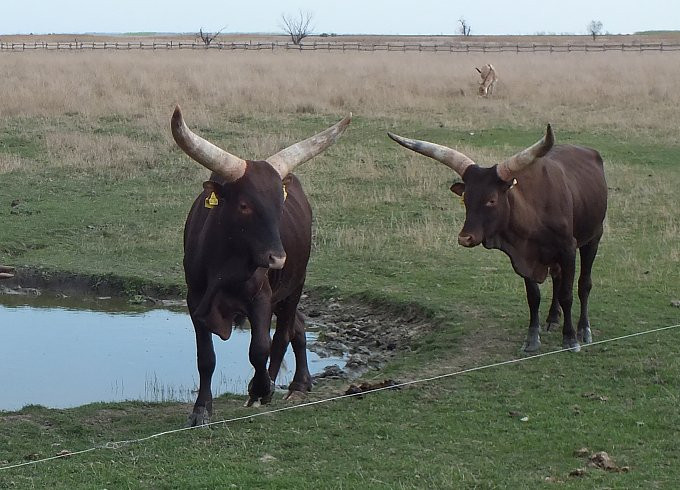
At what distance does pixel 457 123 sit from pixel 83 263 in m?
12.6

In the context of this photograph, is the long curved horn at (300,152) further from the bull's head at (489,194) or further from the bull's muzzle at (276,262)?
the bull's head at (489,194)

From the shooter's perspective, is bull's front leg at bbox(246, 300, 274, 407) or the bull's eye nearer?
the bull's eye

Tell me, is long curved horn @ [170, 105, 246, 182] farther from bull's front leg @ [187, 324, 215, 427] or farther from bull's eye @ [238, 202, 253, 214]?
bull's front leg @ [187, 324, 215, 427]

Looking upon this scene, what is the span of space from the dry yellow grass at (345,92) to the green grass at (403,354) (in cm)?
390

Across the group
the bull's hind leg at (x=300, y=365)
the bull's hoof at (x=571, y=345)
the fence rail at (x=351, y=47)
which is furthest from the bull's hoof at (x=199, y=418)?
the fence rail at (x=351, y=47)

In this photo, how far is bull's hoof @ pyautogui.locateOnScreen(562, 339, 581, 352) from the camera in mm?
8453

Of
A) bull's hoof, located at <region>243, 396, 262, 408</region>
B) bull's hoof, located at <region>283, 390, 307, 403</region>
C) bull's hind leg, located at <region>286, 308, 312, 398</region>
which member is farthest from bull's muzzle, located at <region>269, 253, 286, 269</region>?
bull's hind leg, located at <region>286, 308, 312, 398</region>

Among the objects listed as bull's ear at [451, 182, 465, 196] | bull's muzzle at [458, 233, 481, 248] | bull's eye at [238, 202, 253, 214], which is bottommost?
bull's muzzle at [458, 233, 481, 248]

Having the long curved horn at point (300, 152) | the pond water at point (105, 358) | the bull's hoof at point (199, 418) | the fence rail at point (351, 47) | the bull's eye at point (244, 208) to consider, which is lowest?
the pond water at point (105, 358)

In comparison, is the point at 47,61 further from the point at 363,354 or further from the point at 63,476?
the point at 63,476

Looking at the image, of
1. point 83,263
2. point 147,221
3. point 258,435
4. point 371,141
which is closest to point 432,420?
point 258,435

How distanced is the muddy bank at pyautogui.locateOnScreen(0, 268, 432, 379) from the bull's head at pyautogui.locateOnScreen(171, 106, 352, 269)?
8.40 ft

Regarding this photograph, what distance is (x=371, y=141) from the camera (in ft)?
65.4

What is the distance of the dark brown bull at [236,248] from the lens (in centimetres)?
645
